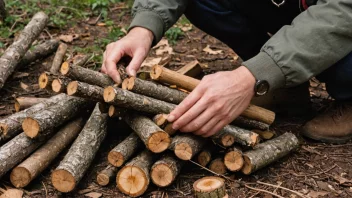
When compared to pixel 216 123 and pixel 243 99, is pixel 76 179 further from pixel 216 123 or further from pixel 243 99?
pixel 243 99

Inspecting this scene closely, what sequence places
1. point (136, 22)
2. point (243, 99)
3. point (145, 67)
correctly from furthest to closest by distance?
1. point (145, 67)
2. point (136, 22)
3. point (243, 99)

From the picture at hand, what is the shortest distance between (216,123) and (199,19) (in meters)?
1.31

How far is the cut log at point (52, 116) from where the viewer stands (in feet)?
10.3

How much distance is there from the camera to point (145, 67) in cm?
486

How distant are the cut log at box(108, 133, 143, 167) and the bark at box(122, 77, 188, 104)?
31 cm

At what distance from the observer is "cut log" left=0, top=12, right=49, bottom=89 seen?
14.0ft

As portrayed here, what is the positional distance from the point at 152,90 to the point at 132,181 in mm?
637

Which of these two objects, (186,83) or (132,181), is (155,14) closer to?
(186,83)

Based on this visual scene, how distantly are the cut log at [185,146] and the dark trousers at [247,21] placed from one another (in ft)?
3.53

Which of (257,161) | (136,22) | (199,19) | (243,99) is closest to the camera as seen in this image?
(243,99)

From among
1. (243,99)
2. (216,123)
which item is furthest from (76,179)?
(243,99)

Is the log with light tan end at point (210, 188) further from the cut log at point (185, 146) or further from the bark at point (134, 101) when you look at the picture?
the bark at point (134, 101)

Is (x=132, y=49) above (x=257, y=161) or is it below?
above

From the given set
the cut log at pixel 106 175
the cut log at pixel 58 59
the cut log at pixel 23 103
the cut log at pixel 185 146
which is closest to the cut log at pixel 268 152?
the cut log at pixel 185 146
